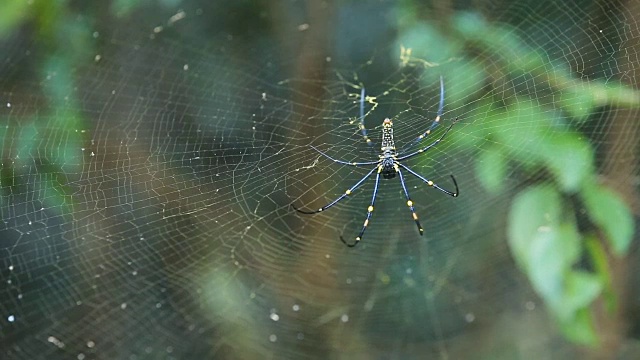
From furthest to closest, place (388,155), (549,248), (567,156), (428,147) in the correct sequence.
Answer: (388,155)
(428,147)
(549,248)
(567,156)

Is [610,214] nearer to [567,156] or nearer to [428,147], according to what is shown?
[567,156]

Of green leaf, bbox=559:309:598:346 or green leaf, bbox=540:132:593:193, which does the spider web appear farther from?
green leaf, bbox=559:309:598:346

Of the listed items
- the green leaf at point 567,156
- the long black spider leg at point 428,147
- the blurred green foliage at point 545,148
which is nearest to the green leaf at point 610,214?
the blurred green foliage at point 545,148

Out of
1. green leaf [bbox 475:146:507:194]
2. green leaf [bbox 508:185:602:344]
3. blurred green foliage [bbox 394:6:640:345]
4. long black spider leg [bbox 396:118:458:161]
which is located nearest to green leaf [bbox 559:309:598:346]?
blurred green foliage [bbox 394:6:640:345]

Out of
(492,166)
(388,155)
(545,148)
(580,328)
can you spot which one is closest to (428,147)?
(388,155)

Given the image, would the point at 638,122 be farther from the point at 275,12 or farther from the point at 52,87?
the point at 52,87

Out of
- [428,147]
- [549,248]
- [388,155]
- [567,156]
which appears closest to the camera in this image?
[567,156]

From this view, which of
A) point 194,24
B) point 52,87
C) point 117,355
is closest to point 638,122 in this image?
point 194,24
